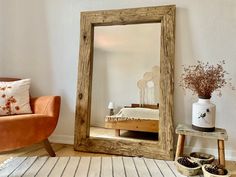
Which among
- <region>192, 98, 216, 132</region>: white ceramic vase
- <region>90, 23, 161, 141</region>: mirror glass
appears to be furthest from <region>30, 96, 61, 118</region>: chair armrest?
<region>192, 98, 216, 132</region>: white ceramic vase

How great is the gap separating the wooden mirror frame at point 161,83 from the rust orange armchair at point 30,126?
1.14 ft

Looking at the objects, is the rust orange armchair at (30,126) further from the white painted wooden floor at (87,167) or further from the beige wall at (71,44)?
the beige wall at (71,44)

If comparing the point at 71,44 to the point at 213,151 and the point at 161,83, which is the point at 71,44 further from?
the point at 213,151

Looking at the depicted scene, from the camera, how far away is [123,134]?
2.40 m

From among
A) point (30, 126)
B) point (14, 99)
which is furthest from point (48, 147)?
point (14, 99)

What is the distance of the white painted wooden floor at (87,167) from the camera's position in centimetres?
183

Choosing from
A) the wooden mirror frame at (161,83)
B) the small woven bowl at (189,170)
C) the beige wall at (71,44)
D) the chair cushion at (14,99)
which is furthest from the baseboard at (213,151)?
the chair cushion at (14,99)

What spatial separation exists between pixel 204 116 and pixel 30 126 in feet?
5.02

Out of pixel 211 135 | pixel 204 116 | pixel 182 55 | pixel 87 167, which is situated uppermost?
pixel 182 55

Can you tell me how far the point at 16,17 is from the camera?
2.80 metres

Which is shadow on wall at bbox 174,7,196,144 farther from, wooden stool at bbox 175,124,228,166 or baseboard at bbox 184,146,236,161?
wooden stool at bbox 175,124,228,166

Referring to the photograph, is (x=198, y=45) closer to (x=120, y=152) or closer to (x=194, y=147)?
(x=194, y=147)

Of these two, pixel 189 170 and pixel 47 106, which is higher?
pixel 47 106

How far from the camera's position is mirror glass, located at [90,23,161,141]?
2.34 meters
